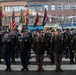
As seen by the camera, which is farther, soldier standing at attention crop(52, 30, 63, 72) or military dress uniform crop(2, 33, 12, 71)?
military dress uniform crop(2, 33, 12, 71)

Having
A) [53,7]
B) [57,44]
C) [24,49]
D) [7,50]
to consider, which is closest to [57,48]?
[57,44]

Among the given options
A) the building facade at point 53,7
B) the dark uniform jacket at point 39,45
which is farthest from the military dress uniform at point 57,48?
the building facade at point 53,7

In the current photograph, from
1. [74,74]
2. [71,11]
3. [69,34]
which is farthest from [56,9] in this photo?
[74,74]

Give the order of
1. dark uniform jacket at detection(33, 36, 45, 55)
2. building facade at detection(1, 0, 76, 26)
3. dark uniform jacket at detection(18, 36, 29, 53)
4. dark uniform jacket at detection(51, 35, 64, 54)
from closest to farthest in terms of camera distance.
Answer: dark uniform jacket at detection(51, 35, 64, 54) → dark uniform jacket at detection(33, 36, 45, 55) → dark uniform jacket at detection(18, 36, 29, 53) → building facade at detection(1, 0, 76, 26)

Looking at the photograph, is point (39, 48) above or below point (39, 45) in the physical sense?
below

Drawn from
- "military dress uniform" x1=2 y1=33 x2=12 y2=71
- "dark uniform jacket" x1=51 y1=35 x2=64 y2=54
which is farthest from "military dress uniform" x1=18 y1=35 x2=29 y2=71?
"dark uniform jacket" x1=51 y1=35 x2=64 y2=54

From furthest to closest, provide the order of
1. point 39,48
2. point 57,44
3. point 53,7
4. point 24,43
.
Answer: point 53,7
point 24,43
point 39,48
point 57,44

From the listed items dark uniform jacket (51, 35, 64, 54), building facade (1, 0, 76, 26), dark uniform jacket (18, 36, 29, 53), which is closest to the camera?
dark uniform jacket (51, 35, 64, 54)

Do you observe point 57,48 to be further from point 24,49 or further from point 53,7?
point 53,7

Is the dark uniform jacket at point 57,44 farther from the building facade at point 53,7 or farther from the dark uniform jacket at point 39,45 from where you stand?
the building facade at point 53,7

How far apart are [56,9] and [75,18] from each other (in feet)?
22.5

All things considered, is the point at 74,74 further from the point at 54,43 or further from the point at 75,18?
the point at 75,18

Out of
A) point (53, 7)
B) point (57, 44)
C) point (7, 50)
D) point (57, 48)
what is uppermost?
point (53, 7)

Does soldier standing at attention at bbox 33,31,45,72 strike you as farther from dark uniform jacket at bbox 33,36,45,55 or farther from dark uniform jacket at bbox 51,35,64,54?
dark uniform jacket at bbox 51,35,64,54
